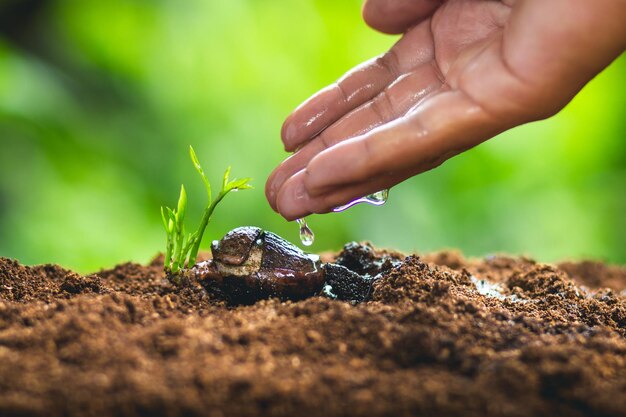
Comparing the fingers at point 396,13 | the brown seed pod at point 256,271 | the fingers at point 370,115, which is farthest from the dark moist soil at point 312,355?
the fingers at point 396,13

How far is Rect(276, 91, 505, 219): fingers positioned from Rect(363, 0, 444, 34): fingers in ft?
1.90

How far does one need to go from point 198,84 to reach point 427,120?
8.69 ft

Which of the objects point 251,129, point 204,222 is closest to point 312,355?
point 204,222

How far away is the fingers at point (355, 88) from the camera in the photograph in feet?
5.39

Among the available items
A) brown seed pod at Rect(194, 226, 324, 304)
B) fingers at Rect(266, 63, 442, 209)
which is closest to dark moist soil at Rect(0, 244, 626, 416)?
brown seed pod at Rect(194, 226, 324, 304)

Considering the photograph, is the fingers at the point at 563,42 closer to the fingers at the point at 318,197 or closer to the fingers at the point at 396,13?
the fingers at the point at 318,197

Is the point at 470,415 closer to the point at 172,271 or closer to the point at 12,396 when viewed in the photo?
the point at 12,396

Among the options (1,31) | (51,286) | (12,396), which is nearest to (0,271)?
(51,286)

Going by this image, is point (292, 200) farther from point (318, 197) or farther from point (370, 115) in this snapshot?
point (370, 115)

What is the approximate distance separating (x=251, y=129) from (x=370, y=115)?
213 cm

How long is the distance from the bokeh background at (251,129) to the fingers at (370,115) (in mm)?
1875

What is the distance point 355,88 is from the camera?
1696 mm

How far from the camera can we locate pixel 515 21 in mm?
1296

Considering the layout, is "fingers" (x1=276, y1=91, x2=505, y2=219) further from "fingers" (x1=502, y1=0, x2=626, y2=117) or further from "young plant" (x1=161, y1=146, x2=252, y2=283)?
"young plant" (x1=161, y1=146, x2=252, y2=283)
